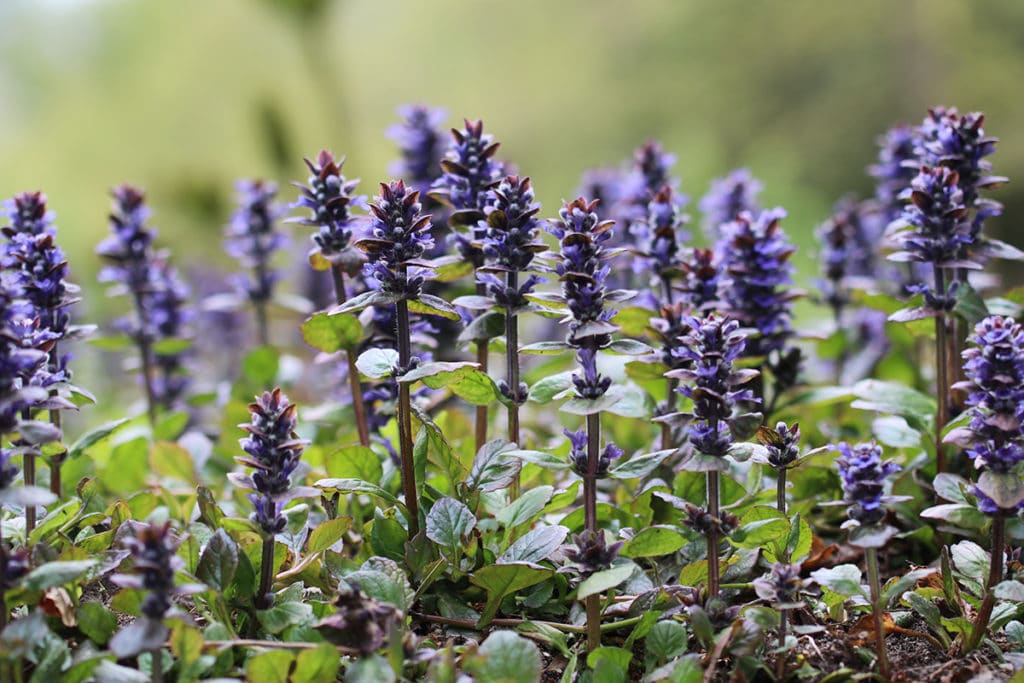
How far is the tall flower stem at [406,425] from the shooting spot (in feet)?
6.96

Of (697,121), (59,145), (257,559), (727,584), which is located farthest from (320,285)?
(59,145)

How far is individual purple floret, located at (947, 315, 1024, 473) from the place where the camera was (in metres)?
1.92

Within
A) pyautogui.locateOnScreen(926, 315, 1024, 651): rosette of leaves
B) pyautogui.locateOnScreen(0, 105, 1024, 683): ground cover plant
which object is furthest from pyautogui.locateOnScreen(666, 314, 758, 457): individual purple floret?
pyautogui.locateOnScreen(926, 315, 1024, 651): rosette of leaves

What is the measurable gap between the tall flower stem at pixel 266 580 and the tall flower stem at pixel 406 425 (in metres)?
0.36

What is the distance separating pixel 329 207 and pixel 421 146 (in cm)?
97

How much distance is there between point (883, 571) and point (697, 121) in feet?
24.7

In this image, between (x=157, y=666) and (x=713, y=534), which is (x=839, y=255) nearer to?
(x=713, y=534)

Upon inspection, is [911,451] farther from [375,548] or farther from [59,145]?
[59,145]

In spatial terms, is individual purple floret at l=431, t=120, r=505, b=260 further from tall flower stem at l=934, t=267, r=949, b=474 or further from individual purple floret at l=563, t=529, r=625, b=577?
tall flower stem at l=934, t=267, r=949, b=474

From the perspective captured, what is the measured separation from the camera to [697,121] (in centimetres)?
945

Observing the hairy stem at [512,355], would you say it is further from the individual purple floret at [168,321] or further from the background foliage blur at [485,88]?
the background foliage blur at [485,88]

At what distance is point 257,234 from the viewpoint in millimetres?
3846

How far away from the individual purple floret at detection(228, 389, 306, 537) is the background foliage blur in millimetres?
4817

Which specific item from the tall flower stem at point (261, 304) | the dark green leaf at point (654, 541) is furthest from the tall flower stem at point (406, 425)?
the tall flower stem at point (261, 304)
